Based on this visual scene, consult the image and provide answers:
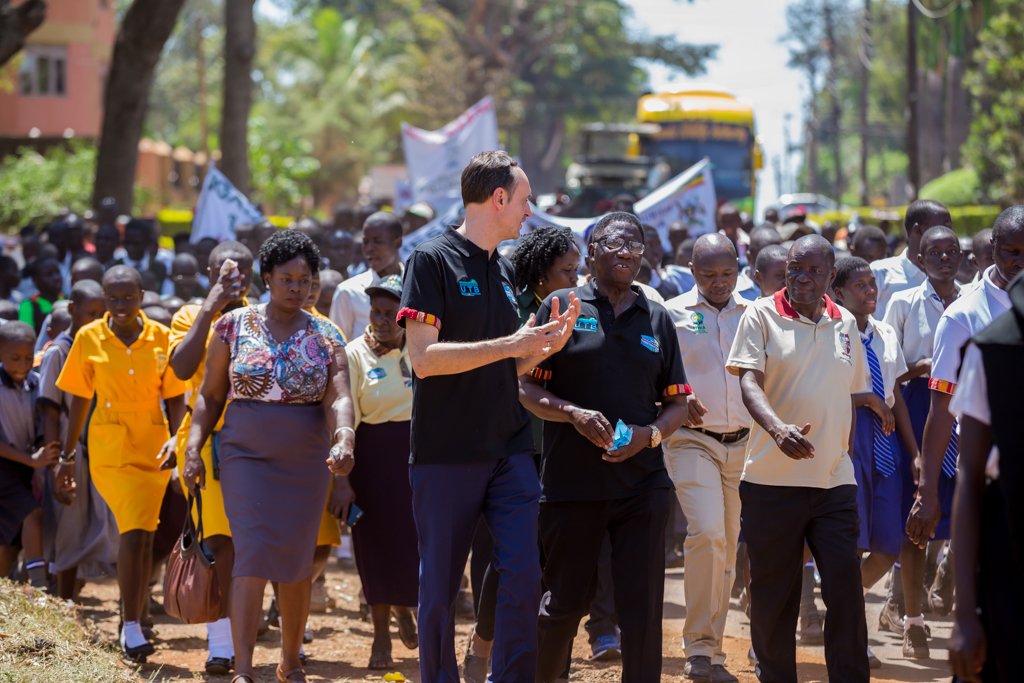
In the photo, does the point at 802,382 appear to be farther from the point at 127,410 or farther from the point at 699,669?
the point at 127,410

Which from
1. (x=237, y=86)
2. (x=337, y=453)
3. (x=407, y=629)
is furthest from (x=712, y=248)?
(x=237, y=86)

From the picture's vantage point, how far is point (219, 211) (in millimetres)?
14656

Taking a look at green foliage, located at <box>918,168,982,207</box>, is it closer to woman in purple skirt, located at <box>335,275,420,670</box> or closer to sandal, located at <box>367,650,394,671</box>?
woman in purple skirt, located at <box>335,275,420,670</box>

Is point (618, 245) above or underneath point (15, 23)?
underneath

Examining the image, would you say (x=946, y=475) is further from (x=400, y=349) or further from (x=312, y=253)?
(x=312, y=253)

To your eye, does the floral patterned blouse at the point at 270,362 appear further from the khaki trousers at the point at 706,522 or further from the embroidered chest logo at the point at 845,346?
the embroidered chest logo at the point at 845,346

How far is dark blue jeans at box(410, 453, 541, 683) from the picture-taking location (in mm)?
5625

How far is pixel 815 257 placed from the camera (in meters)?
6.36

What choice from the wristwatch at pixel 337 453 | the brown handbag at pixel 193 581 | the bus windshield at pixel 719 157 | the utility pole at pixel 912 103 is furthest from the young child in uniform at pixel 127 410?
the utility pole at pixel 912 103

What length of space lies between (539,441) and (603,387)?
1043 mm

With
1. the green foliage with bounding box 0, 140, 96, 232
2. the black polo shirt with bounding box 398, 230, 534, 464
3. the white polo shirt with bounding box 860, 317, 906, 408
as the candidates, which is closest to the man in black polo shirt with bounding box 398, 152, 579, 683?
the black polo shirt with bounding box 398, 230, 534, 464

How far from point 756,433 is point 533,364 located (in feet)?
3.78

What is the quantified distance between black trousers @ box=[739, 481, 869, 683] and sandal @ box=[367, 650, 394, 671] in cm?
227

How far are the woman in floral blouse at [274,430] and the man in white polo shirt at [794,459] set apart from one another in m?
1.81
